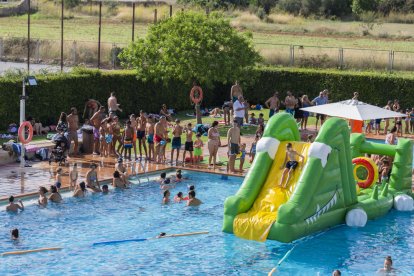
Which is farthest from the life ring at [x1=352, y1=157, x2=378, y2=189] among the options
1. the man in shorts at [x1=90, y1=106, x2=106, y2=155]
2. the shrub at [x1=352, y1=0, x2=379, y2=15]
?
the shrub at [x1=352, y1=0, x2=379, y2=15]

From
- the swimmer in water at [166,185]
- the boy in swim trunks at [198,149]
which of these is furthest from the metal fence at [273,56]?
the swimmer in water at [166,185]

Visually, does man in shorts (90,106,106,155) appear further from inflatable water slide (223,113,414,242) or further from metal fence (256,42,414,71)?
metal fence (256,42,414,71)

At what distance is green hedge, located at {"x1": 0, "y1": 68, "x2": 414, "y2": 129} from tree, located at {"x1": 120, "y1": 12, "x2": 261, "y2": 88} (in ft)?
4.66

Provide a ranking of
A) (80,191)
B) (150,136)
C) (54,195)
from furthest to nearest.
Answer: (150,136) < (80,191) < (54,195)

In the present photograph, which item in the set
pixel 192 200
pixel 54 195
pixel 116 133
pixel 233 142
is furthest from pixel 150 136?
pixel 54 195

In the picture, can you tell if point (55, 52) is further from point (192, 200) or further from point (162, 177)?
point (192, 200)

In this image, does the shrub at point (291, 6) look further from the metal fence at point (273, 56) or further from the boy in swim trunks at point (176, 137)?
the boy in swim trunks at point (176, 137)

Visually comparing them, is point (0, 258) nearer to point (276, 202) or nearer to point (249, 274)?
point (249, 274)

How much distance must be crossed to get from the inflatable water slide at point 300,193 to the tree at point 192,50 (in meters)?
11.0

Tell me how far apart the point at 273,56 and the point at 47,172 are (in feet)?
69.6

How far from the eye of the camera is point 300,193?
731 inches

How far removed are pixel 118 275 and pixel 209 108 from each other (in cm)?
2060

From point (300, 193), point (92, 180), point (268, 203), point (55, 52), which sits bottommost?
point (268, 203)

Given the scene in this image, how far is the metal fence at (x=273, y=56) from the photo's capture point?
138 ft
